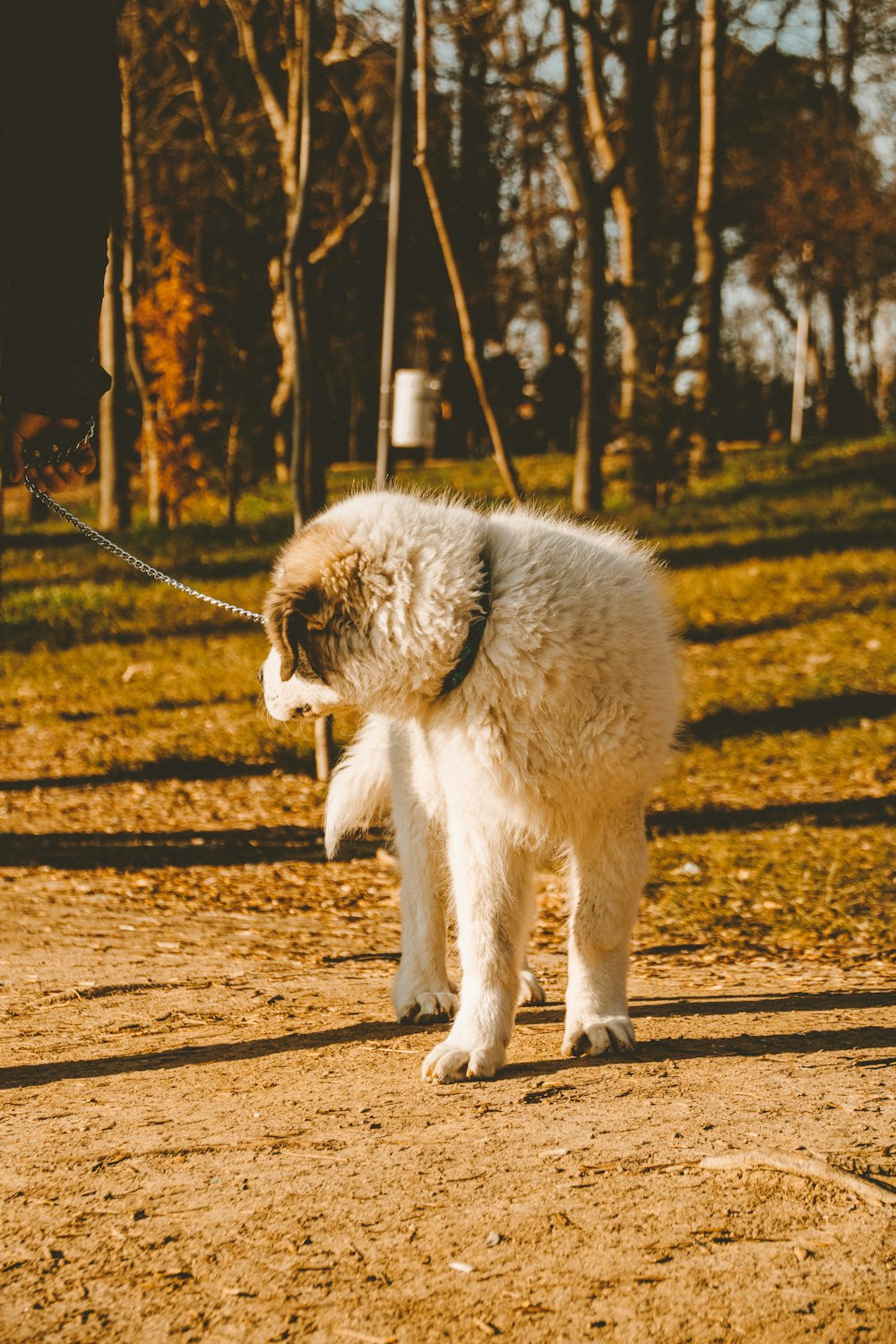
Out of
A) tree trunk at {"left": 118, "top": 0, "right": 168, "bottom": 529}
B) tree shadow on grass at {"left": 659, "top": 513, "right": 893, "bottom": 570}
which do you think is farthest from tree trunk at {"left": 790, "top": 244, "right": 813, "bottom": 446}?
tree shadow on grass at {"left": 659, "top": 513, "right": 893, "bottom": 570}

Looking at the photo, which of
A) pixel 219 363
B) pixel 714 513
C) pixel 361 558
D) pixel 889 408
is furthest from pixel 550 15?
pixel 889 408

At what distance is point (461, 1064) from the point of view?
3.57 m

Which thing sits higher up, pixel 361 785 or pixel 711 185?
pixel 711 185

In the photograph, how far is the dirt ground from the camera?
2311mm

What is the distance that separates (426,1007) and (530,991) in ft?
1.54

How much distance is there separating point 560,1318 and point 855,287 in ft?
122

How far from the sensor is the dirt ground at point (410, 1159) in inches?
91.0

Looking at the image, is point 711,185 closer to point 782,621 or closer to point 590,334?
point 590,334

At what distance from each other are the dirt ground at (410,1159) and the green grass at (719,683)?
3.78 feet

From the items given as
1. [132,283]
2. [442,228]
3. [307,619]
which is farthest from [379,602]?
[132,283]

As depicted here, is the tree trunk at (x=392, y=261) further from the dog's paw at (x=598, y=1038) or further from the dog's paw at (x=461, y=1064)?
the dog's paw at (x=461, y=1064)

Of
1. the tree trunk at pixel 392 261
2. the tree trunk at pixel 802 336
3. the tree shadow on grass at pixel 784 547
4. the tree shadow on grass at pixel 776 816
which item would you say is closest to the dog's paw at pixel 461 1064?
the tree shadow on grass at pixel 776 816

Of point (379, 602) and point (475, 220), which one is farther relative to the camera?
point (475, 220)

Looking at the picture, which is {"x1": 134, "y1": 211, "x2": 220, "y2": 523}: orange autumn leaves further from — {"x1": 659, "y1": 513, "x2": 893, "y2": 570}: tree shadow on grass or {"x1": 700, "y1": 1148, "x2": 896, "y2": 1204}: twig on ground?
{"x1": 700, "y1": 1148, "x2": 896, "y2": 1204}: twig on ground
